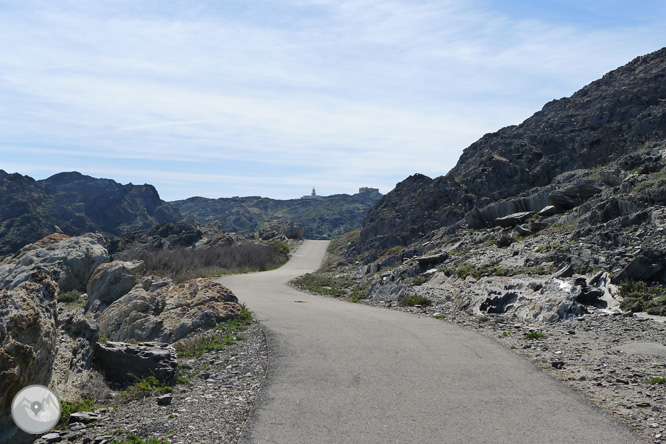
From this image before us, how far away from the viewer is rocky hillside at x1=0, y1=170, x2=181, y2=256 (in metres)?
104

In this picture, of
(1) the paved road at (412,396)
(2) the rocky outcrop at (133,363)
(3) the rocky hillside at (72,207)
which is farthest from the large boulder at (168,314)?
(3) the rocky hillside at (72,207)

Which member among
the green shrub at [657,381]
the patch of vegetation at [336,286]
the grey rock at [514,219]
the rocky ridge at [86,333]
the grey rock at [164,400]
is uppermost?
the grey rock at [514,219]

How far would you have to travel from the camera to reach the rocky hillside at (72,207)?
104 m

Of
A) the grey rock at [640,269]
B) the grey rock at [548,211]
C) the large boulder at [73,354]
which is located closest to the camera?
the large boulder at [73,354]

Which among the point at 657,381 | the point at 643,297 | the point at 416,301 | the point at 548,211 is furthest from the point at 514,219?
the point at 657,381

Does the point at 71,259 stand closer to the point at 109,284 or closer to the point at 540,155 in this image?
the point at 109,284

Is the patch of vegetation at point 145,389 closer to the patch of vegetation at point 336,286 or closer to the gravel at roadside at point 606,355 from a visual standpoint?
the gravel at roadside at point 606,355

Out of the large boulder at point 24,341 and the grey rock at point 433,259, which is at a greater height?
the large boulder at point 24,341

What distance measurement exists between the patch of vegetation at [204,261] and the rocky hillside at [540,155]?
11698 mm

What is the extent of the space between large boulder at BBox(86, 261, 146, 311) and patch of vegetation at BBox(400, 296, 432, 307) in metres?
12.9

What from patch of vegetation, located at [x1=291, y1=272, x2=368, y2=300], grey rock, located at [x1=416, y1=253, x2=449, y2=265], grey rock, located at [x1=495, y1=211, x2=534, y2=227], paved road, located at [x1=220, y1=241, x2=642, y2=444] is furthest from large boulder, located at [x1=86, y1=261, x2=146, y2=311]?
grey rock, located at [x1=495, y1=211, x2=534, y2=227]

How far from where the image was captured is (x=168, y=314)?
1641 cm

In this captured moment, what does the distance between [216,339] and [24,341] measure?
23.0 ft

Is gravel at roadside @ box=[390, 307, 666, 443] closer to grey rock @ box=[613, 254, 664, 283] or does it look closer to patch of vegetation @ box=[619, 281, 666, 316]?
patch of vegetation @ box=[619, 281, 666, 316]
